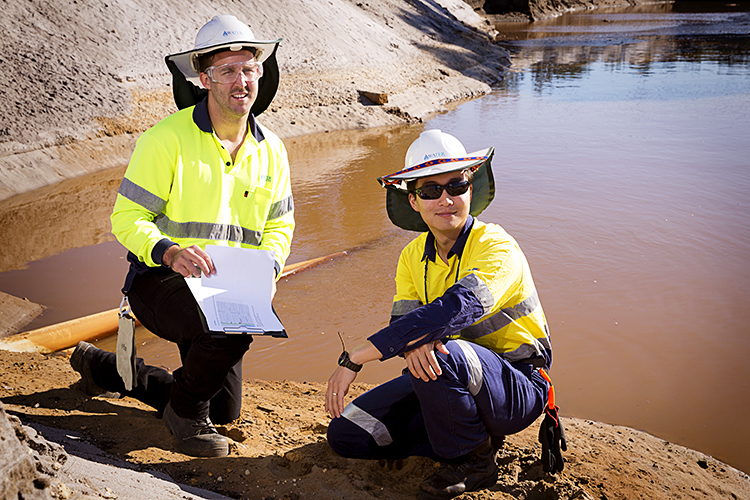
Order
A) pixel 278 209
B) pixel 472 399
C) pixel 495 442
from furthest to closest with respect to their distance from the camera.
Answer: pixel 278 209 < pixel 495 442 < pixel 472 399

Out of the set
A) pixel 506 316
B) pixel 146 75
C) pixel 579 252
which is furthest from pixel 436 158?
pixel 146 75

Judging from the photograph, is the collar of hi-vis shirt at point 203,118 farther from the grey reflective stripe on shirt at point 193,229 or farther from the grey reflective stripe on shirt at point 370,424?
the grey reflective stripe on shirt at point 370,424

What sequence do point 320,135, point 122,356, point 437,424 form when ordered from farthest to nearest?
point 320,135
point 122,356
point 437,424

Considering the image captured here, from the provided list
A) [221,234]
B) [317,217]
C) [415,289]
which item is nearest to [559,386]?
[415,289]

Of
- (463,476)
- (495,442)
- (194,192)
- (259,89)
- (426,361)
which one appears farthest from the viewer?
(259,89)

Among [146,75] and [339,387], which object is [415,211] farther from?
[146,75]

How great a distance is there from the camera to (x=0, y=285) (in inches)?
223

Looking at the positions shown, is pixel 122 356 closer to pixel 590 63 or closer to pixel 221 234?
pixel 221 234

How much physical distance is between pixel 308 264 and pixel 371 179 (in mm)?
3788

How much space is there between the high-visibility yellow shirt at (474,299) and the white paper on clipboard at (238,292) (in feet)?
1.91

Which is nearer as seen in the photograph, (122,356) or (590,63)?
(122,356)

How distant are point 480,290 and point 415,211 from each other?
736 millimetres

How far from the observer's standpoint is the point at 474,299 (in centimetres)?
246

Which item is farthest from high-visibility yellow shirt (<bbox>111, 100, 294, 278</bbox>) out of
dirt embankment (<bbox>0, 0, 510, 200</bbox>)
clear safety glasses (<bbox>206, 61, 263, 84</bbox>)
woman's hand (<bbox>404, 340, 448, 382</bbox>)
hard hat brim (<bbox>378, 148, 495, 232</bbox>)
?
dirt embankment (<bbox>0, 0, 510, 200</bbox>)
